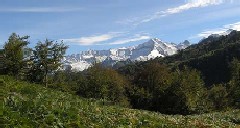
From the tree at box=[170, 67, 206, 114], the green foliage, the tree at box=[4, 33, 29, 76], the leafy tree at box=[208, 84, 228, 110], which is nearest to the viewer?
the tree at box=[4, 33, 29, 76]

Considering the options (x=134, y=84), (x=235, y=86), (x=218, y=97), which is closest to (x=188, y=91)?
(x=235, y=86)

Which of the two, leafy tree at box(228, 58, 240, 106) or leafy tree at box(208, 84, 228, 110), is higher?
leafy tree at box(228, 58, 240, 106)

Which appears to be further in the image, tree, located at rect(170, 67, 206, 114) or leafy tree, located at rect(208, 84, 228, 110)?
leafy tree, located at rect(208, 84, 228, 110)

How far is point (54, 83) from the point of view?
104 m

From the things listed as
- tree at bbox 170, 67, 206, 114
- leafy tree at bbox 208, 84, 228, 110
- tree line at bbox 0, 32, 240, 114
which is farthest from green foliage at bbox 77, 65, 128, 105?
leafy tree at bbox 208, 84, 228, 110

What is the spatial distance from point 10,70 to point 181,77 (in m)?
46.8

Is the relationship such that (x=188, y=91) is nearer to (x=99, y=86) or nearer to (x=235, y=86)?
(x=235, y=86)

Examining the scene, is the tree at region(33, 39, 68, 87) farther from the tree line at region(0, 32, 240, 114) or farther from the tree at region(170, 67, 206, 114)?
the tree at region(170, 67, 206, 114)

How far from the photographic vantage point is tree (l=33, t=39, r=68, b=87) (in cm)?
9825

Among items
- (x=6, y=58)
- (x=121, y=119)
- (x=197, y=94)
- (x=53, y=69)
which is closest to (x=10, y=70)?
(x=6, y=58)

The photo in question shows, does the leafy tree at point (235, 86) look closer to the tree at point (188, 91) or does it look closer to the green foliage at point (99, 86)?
the tree at point (188, 91)

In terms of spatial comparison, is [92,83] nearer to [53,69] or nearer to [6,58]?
[53,69]

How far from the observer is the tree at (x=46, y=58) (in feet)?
322

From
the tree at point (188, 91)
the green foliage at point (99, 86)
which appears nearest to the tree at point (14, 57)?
the green foliage at point (99, 86)
